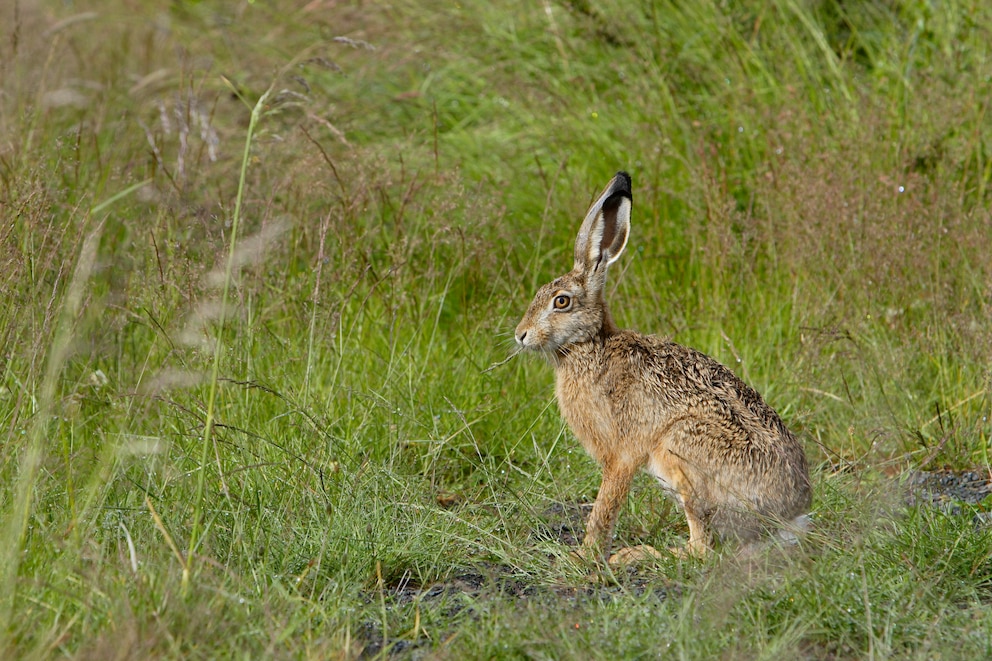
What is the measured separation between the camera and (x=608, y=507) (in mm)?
3824

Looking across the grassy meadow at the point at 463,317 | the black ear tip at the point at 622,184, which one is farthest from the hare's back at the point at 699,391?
the black ear tip at the point at 622,184

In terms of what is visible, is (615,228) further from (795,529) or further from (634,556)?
(795,529)

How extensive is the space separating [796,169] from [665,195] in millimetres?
763

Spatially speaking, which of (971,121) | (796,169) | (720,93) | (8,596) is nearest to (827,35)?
(720,93)

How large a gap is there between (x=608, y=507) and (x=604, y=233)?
3.41 feet

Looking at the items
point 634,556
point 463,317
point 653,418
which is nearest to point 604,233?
point 653,418

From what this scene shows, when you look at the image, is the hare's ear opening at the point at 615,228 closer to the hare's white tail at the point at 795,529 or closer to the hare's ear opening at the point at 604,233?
the hare's ear opening at the point at 604,233

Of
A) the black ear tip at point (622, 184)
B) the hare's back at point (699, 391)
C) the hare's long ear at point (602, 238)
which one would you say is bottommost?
the hare's back at point (699, 391)

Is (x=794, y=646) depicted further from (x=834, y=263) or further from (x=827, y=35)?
(x=827, y=35)

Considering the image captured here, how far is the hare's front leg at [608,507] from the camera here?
149 inches

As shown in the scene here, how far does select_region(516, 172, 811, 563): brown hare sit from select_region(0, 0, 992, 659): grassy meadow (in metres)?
0.19

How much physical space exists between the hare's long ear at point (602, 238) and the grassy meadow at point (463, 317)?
1.94ft

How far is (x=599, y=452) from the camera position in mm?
3992

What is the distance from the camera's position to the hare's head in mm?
4184
